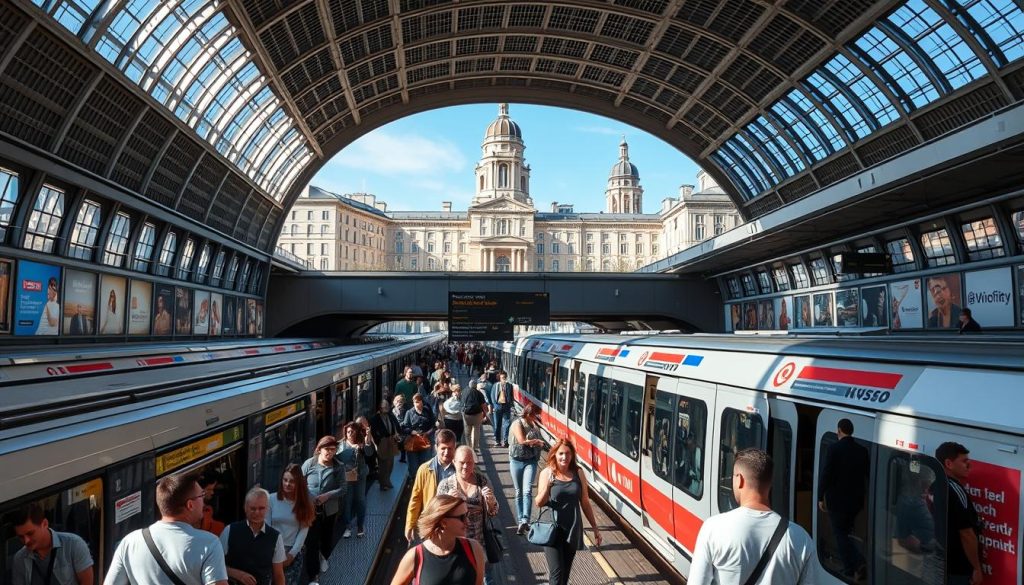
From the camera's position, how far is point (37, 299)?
60.6ft

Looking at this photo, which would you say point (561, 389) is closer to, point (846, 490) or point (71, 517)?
point (846, 490)

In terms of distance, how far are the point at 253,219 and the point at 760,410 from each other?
35499 mm

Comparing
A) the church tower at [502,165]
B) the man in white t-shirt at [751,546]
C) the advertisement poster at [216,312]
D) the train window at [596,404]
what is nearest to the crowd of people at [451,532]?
the man in white t-shirt at [751,546]

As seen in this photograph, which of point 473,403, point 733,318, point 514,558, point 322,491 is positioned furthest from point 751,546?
point 733,318

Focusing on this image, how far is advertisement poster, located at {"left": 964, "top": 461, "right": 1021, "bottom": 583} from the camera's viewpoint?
3.80 m

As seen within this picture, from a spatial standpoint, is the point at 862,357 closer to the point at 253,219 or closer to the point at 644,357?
the point at 644,357

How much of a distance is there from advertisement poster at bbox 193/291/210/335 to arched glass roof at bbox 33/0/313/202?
6.15 m

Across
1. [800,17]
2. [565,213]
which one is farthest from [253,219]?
[565,213]

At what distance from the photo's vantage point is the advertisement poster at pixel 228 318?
108 ft

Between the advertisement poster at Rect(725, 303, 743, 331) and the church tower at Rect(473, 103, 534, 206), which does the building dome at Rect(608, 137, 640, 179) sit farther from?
the advertisement poster at Rect(725, 303, 743, 331)

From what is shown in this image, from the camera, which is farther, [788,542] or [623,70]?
[623,70]

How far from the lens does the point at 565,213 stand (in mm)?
144125

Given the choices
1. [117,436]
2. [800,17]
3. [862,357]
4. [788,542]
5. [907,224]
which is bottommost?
[788,542]

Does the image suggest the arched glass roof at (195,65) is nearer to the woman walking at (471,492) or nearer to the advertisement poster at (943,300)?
the woman walking at (471,492)
